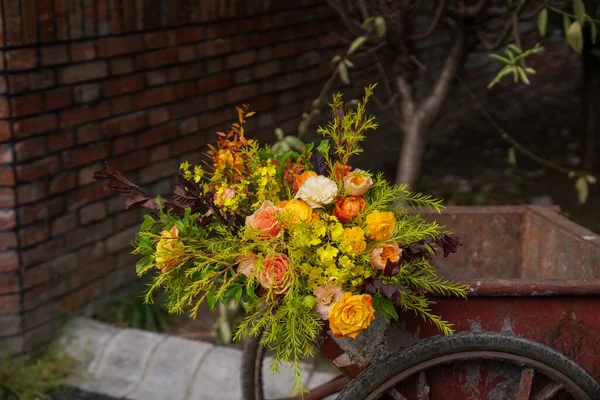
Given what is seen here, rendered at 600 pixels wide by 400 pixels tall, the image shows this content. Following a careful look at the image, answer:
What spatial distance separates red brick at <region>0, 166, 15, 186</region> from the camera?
3.49 metres

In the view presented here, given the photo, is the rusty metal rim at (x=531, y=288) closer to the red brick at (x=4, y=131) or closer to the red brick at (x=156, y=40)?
the red brick at (x=4, y=131)

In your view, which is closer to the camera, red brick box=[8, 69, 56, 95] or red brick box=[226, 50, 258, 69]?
red brick box=[8, 69, 56, 95]

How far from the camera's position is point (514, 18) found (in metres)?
3.54

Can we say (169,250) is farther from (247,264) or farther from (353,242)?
(353,242)

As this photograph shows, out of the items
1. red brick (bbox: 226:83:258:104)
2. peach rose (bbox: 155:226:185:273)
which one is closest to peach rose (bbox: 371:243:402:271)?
peach rose (bbox: 155:226:185:273)

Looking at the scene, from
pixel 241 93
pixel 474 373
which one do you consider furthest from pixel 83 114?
pixel 474 373

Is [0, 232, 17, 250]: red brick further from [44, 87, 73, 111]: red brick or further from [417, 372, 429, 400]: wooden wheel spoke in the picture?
[417, 372, 429, 400]: wooden wheel spoke

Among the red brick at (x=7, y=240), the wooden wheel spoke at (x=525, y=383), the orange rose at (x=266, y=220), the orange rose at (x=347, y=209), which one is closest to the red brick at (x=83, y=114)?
the red brick at (x=7, y=240)

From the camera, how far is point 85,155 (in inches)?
A: 150

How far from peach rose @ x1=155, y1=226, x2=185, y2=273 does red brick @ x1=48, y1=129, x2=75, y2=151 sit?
162 cm

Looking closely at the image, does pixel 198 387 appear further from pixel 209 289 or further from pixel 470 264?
pixel 209 289

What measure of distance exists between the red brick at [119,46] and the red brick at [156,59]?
5 centimetres

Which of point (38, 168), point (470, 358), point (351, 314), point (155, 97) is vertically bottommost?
point (470, 358)

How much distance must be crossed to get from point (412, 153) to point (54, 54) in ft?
5.01
